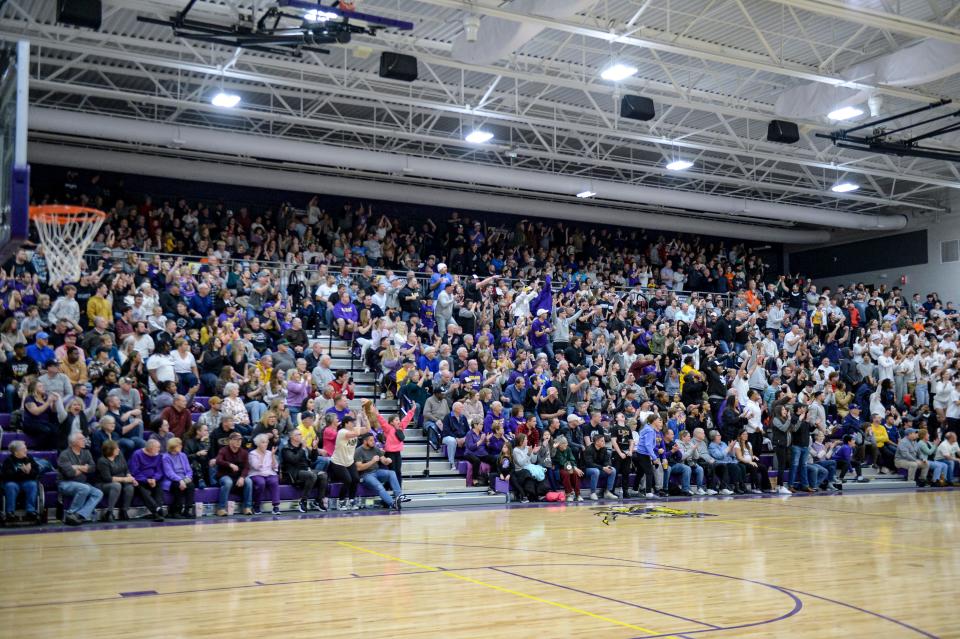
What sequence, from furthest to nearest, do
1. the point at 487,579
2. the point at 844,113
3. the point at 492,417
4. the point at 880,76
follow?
the point at 844,113
the point at 492,417
the point at 880,76
the point at 487,579

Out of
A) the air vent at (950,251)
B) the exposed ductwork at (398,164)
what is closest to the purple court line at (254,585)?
the exposed ductwork at (398,164)

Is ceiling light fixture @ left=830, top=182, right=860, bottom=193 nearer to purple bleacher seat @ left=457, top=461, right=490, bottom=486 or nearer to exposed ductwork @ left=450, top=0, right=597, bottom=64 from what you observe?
exposed ductwork @ left=450, top=0, right=597, bottom=64

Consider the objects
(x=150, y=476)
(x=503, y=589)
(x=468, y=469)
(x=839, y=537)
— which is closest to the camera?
(x=503, y=589)

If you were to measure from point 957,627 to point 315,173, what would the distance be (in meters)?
22.6

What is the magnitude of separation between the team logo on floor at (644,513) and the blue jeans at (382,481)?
311cm

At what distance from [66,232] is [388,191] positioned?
572 inches

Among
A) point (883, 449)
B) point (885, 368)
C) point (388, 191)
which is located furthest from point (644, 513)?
point (388, 191)

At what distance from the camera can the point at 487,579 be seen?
341 inches

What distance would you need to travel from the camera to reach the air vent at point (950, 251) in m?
31.4

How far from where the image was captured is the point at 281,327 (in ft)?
60.0

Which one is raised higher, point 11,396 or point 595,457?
point 11,396

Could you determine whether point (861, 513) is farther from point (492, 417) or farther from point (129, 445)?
point (129, 445)

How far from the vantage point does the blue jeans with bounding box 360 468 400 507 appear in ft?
48.4

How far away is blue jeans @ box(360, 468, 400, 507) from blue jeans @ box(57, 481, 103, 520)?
4.00 m
